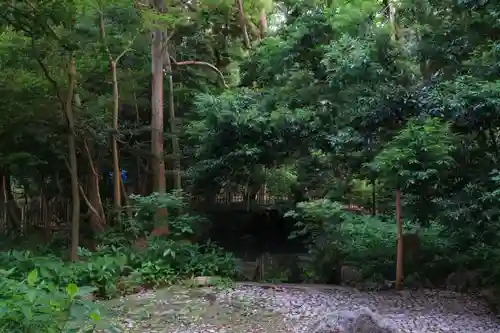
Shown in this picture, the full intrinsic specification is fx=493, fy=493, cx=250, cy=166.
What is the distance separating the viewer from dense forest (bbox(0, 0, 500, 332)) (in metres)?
4.84

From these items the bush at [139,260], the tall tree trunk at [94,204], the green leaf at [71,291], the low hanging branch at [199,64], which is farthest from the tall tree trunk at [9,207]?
the green leaf at [71,291]

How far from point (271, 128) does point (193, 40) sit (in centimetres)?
452

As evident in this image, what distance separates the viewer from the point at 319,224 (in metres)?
6.28

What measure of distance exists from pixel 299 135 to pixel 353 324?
132 inches

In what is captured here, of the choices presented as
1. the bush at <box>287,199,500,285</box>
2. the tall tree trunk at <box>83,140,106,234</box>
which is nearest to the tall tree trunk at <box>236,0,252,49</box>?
the tall tree trunk at <box>83,140,106,234</box>

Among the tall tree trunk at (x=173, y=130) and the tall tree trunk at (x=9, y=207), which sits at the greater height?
the tall tree trunk at (x=173, y=130)

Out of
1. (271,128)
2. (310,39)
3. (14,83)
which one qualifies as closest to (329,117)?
(271,128)

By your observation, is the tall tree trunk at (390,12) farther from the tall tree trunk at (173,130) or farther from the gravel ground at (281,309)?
the tall tree trunk at (173,130)

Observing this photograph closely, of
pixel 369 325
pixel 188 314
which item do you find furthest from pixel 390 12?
pixel 188 314

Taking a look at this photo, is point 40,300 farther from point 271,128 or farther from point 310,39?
point 310,39

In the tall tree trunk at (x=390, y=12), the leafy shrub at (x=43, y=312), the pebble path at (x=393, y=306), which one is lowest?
the pebble path at (x=393, y=306)

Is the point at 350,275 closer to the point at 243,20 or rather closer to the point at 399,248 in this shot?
the point at 399,248

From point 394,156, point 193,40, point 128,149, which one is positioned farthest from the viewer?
point 193,40

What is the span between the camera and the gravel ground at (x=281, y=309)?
428 centimetres
